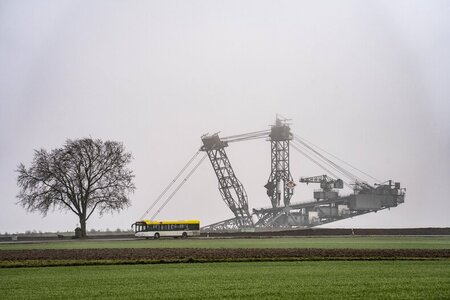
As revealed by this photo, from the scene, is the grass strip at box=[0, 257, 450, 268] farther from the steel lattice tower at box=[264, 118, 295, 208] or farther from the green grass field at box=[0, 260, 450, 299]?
the steel lattice tower at box=[264, 118, 295, 208]

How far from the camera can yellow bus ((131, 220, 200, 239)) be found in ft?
317

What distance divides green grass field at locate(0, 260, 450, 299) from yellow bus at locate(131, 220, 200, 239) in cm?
6104

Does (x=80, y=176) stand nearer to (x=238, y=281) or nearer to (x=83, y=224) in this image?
(x=83, y=224)

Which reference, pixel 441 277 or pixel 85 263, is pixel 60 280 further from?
pixel 441 277

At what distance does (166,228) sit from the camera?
98.1 meters

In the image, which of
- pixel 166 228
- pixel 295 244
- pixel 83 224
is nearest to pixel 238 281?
pixel 295 244

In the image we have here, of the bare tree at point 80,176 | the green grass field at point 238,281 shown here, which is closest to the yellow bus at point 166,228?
the bare tree at point 80,176

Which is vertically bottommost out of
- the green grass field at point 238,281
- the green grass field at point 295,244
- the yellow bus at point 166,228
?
the green grass field at point 238,281

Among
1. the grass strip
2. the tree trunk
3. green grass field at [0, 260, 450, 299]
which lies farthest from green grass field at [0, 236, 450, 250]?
the tree trunk

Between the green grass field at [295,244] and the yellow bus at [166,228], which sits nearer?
the green grass field at [295,244]

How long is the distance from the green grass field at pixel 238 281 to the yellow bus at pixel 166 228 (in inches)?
2403

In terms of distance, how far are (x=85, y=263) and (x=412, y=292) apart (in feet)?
67.6

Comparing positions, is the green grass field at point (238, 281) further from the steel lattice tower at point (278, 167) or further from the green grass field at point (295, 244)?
the steel lattice tower at point (278, 167)

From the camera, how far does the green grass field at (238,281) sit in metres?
22.5
